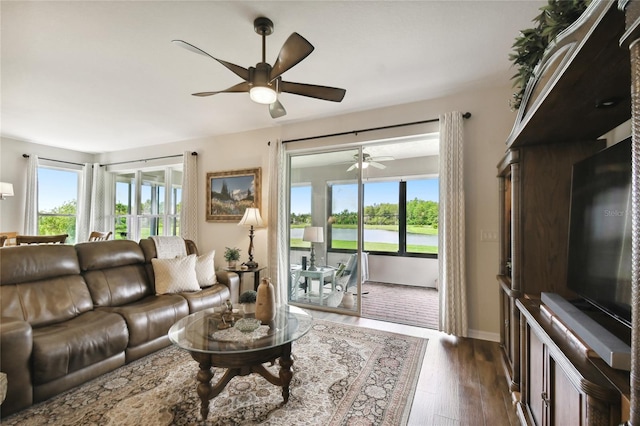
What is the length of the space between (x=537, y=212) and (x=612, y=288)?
77cm

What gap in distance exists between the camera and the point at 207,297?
304cm

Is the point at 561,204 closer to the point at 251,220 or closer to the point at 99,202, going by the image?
the point at 251,220

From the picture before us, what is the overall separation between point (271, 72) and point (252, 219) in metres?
2.46

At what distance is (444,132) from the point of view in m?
3.17

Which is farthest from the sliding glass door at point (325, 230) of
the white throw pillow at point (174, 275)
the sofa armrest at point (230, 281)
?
Answer: the white throw pillow at point (174, 275)

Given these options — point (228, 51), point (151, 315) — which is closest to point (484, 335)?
point (151, 315)

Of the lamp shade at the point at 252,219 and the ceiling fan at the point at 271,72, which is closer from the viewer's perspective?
the ceiling fan at the point at 271,72

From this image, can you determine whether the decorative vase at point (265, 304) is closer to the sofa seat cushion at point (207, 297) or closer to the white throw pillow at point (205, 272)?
the sofa seat cushion at point (207, 297)

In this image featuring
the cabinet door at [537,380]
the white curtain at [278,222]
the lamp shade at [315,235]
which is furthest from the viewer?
the white curtain at [278,222]

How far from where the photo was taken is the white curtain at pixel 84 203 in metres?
6.14

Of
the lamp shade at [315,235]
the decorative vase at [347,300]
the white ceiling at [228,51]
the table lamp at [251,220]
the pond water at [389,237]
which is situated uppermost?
the white ceiling at [228,51]

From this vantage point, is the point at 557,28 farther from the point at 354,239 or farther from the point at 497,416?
the point at 354,239

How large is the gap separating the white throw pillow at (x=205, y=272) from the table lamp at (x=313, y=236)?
1335 mm

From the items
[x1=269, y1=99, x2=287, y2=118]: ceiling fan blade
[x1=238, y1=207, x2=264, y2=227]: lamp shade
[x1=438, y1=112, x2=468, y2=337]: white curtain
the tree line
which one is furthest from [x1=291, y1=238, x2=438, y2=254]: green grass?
[x1=269, y1=99, x2=287, y2=118]: ceiling fan blade
